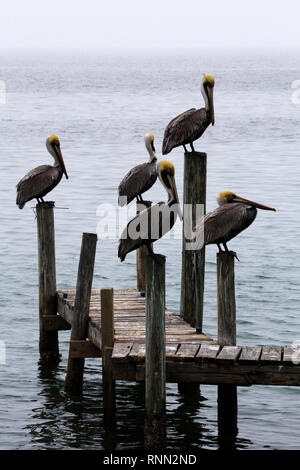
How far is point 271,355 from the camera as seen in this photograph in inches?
405

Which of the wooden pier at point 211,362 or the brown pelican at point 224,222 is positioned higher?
the brown pelican at point 224,222

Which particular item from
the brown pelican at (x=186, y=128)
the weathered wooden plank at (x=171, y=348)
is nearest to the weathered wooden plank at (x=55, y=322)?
the brown pelican at (x=186, y=128)

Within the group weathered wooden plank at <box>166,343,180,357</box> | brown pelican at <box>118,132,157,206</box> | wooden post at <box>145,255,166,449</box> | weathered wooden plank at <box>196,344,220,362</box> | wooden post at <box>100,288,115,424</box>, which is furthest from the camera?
brown pelican at <box>118,132,157,206</box>

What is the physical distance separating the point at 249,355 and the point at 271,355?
0.20 metres

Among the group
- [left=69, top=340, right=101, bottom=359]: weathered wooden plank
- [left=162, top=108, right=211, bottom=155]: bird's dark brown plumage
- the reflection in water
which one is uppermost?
[left=162, top=108, right=211, bottom=155]: bird's dark brown plumage

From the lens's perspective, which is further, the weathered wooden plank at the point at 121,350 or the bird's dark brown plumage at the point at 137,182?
the bird's dark brown plumage at the point at 137,182

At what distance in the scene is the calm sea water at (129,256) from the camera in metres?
→ 12.4

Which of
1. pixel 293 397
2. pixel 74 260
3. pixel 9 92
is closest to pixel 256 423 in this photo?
pixel 293 397

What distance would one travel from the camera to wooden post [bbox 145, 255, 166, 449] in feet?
32.9

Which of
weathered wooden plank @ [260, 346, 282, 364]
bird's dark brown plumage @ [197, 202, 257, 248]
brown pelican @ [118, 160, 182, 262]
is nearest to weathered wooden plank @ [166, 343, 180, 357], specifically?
weathered wooden plank @ [260, 346, 282, 364]

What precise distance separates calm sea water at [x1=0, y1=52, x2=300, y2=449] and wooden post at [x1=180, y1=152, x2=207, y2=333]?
1.17 m

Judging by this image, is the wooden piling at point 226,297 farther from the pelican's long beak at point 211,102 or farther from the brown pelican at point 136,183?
the pelican's long beak at point 211,102

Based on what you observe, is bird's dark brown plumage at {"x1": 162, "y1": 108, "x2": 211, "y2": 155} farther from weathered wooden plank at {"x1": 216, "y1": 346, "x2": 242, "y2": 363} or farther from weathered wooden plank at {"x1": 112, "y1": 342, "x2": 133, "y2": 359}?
weathered wooden plank at {"x1": 216, "y1": 346, "x2": 242, "y2": 363}

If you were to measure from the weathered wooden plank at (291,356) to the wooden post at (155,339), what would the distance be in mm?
1102
